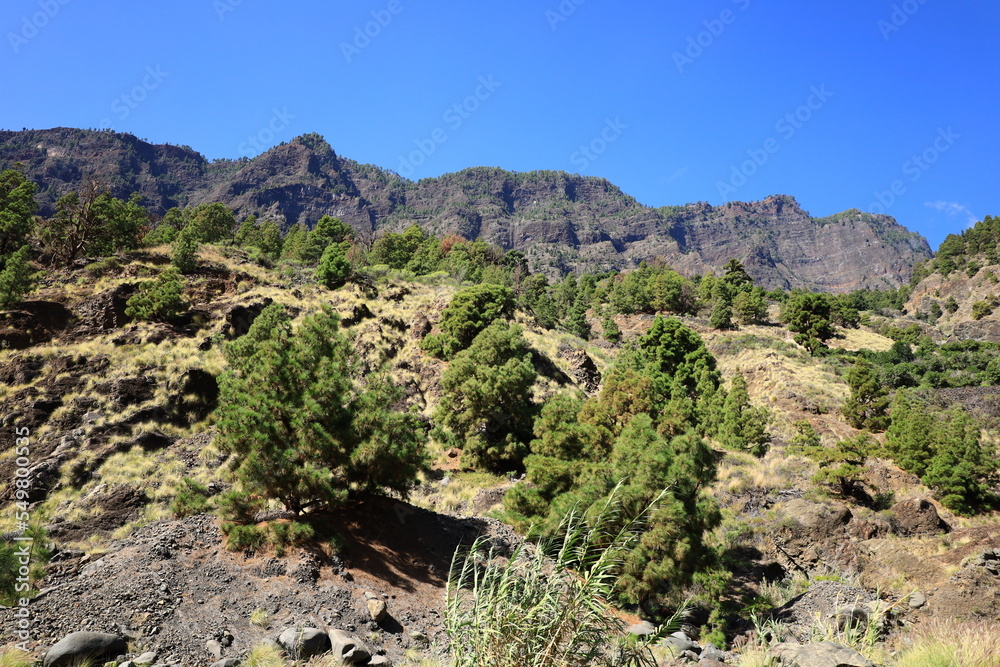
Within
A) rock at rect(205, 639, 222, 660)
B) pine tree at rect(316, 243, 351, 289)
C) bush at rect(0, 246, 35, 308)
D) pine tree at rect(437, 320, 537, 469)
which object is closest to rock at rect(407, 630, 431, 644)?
rock at rect(205, 639, 222, 660)

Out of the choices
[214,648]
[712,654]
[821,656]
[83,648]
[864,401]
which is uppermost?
[864,401]

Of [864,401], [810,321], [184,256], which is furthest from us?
[810,321]

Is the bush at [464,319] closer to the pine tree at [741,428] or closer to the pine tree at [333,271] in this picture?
the pine tree at [333,271]

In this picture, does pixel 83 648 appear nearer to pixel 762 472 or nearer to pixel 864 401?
pixel 762 472

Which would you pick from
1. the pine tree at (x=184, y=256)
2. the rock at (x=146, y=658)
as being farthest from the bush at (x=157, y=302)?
the rock at (x=146, y=658)

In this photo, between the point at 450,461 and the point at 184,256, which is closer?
the point at 450,461

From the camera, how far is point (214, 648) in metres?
8.49

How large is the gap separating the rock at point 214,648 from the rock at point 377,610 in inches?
117

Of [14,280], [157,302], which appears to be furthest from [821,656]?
[14,280]

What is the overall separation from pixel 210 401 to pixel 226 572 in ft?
58.3

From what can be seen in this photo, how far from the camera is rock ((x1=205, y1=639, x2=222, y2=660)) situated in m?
8.37

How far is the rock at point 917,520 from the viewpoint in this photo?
19.6 metres

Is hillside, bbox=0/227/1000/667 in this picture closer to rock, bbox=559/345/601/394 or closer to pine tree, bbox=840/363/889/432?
rock, bbox=559/345/601/394

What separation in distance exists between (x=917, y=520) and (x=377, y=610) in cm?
2127
